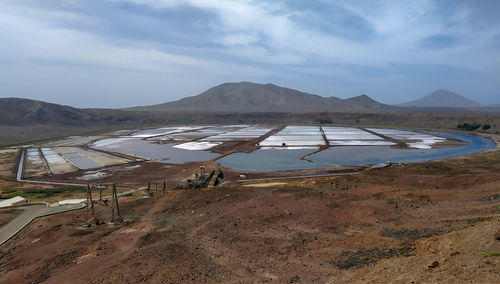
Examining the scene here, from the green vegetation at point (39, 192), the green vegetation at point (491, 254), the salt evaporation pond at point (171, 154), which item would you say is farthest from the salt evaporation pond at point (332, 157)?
the green vegetation at point (491, 254)

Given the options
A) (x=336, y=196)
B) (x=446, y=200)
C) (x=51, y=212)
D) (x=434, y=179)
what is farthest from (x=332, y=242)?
(x=51, y=212)

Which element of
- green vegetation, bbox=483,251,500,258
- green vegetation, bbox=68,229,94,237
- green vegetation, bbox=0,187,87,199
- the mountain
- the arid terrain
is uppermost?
the mountain

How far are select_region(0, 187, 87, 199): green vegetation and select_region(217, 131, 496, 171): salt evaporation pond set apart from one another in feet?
60.0

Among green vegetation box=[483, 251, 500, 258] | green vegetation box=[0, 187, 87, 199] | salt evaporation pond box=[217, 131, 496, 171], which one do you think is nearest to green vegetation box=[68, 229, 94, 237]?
green vegetation box=[0, 187, 87, 199]

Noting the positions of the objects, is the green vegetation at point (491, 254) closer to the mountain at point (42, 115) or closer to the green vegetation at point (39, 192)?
the green vegetation at point (39, 192)

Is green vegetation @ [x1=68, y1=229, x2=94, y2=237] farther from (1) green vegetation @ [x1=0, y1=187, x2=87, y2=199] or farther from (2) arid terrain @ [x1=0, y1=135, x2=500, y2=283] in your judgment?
(1) green vegetation @ [x1=0, y1=187, x2=87, y2=199]

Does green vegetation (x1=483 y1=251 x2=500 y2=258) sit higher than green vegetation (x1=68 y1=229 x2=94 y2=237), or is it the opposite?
green vegetation (x1=483 y1=251 x2=500 y2=258)

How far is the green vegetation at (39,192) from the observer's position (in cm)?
2706

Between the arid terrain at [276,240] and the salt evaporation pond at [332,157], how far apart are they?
15.7m

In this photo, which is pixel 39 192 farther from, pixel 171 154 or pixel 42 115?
pixel 42 115

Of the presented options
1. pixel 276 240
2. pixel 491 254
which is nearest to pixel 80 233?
pixel 276 240

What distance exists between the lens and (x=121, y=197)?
24.6 m

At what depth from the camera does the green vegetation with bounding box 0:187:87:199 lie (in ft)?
88.8

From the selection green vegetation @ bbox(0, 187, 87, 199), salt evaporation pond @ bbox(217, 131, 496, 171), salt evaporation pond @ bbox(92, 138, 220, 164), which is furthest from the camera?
salt evaporation pond @ bbox(92, 138, 220, 164)
